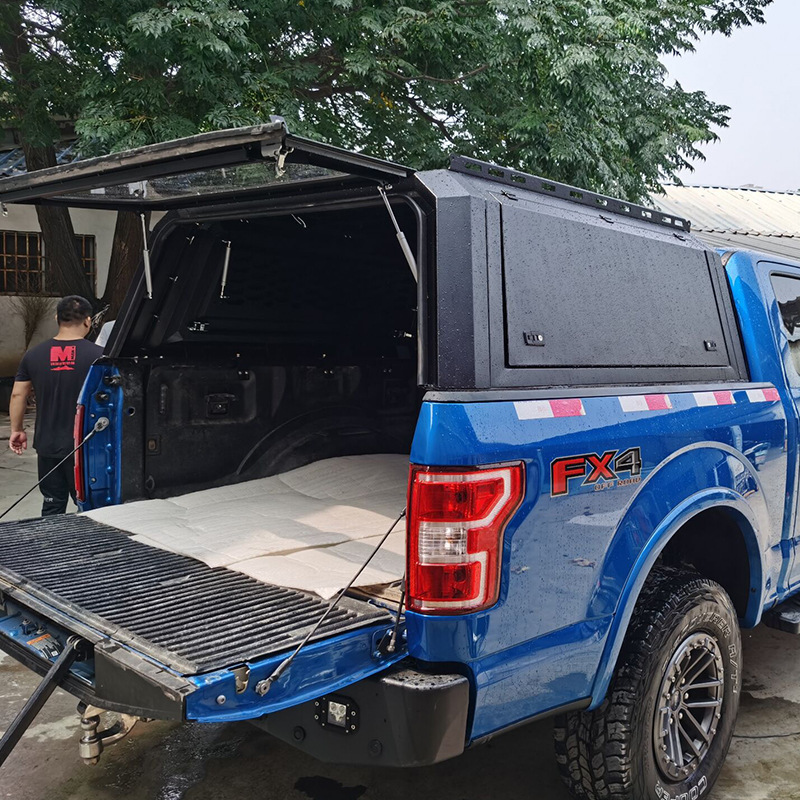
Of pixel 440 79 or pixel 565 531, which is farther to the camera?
pixel 440 79

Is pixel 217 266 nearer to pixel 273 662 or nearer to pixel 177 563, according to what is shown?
pixel 177 563

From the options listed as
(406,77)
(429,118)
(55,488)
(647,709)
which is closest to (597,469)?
(647,709)

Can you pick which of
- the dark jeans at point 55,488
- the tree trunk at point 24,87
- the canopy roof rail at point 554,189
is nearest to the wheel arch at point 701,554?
the canopy roof rail at point 554,189

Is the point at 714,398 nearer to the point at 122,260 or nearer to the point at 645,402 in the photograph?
the point at 645,402

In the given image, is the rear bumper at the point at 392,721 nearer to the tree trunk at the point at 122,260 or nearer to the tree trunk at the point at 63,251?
the tree trunk at the point at 122,260

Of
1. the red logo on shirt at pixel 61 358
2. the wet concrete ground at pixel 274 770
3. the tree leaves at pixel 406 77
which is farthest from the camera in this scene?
the tree leaves at pixel 406 77

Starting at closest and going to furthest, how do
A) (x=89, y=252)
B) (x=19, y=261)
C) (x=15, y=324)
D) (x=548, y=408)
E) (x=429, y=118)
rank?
(x=548, y=408), (x=429, y=118), (x=15, y=324), (x=19, y=261), (x=89, y=252)

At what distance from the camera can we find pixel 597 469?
2566mm

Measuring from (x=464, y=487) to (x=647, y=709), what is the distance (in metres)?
1.13

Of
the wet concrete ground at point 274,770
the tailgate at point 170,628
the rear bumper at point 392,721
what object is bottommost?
the wet concrete ground at point 274,770

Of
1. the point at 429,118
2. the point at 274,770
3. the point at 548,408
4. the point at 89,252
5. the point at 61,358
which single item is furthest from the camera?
the point at 89,252

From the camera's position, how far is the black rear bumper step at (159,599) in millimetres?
2367

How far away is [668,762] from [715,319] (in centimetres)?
169

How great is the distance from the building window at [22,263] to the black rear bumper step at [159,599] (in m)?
14.1
